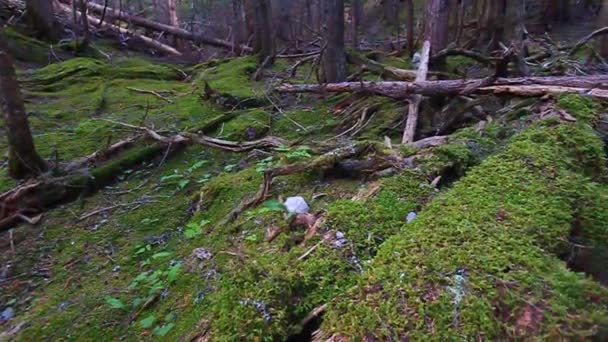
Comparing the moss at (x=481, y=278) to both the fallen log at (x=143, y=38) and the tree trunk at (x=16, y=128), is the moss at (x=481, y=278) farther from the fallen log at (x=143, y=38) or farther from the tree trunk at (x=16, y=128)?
the fallen log at (x=143, y=38)

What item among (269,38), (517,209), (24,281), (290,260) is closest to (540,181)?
(517,209)

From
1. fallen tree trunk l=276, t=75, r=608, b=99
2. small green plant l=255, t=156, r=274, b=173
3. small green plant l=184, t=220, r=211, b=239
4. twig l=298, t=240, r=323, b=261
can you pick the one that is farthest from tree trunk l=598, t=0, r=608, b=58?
twig l=298, t=240, r=323, b=261

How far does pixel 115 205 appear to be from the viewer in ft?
15.6

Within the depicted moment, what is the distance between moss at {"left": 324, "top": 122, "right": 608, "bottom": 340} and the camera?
5.10 ft

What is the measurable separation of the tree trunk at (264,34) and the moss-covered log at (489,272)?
27.8ft

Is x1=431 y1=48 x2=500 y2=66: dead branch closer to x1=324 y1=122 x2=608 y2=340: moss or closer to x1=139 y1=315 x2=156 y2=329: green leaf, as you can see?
x1=324 y1=122 x2=608 y2=340: moss

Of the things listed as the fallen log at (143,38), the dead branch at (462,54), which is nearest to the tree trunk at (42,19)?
the fallen log at (143,38)

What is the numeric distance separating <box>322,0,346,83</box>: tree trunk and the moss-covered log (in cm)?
497

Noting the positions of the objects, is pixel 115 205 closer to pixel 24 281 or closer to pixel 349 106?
pixel 24 281

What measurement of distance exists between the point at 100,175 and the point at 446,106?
4.02 meters

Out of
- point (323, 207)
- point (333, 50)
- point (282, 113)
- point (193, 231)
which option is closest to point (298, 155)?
point (323, 207)

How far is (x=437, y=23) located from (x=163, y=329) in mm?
6724

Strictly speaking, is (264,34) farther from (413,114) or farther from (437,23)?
(413,114)

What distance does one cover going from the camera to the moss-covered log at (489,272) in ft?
5.09
